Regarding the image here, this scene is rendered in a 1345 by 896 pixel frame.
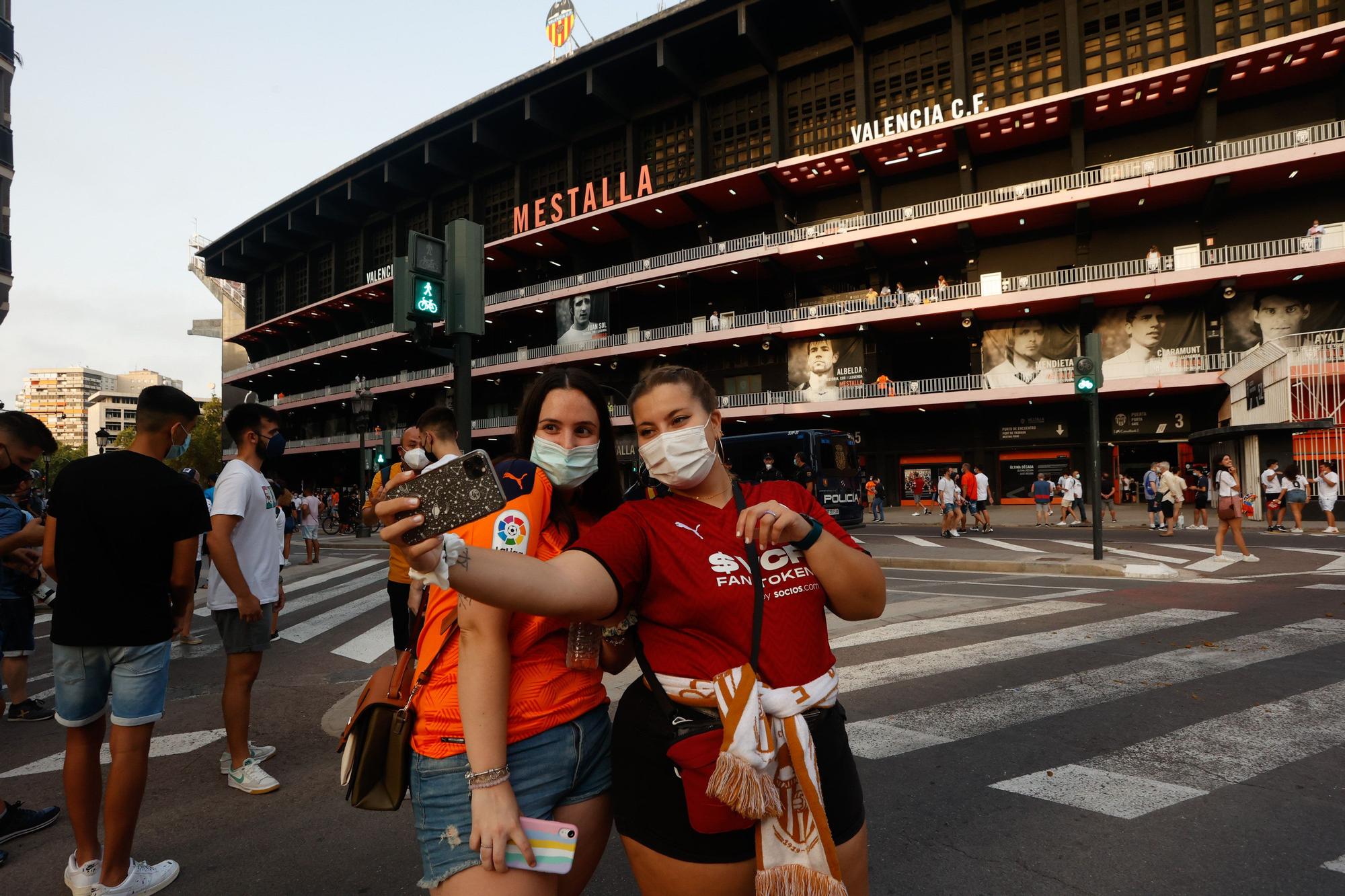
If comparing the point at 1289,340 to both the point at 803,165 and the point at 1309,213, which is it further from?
the point at 803,165

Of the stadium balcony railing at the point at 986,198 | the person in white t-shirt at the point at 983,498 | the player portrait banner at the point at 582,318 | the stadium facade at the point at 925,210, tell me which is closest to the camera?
the person in white t-shirt at the point at 983,498

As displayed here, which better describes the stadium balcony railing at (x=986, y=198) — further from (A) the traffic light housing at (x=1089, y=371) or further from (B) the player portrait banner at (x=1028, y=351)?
(A) the traffic light housing at (x=1089, y=371)

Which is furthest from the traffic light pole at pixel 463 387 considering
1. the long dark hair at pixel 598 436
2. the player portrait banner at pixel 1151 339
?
the player portrait banner at pixel 1151 339

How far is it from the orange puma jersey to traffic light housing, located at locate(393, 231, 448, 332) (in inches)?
139

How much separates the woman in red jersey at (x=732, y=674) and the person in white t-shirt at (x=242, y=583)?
3.14 meters

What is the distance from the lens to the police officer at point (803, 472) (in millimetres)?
20594

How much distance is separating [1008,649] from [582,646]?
574 centimetres

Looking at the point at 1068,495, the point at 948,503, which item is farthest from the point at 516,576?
the point at 1068,495

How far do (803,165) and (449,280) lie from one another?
95.1 ft

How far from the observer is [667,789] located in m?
1.57

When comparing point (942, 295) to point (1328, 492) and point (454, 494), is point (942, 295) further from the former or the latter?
point (454, 494)

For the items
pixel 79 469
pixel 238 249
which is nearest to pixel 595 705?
pixel 79 469

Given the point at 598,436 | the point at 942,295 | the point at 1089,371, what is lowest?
the point at 598,436

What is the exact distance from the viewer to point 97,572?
298cm
